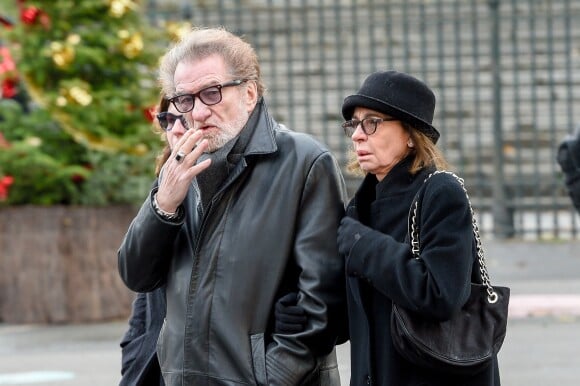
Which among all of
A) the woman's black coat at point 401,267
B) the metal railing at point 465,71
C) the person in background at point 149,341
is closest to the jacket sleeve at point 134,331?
the person in background at point 149,341

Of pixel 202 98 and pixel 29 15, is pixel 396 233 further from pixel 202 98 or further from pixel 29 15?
pixel 29 15

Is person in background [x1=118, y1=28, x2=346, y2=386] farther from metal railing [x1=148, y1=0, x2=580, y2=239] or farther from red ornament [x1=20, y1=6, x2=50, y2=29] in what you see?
metal railing [x1=148, y1=0, x2=580, y2=239]

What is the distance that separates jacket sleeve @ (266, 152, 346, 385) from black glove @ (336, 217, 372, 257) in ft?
0.22

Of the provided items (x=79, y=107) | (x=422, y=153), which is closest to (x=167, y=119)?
(x=422, y=153)

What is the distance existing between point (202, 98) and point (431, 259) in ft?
2.61

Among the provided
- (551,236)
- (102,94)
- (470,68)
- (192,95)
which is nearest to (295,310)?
(192,95)

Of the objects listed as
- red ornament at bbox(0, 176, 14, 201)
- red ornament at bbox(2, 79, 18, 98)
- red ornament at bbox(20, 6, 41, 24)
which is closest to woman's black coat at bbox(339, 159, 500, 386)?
red ornament at bbox(0, 176, 14, 201)

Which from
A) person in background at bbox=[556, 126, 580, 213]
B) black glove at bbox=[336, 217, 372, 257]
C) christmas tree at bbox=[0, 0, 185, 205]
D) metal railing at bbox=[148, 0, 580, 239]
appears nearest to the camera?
black glove at bbox=[336, 217, 372, 257]

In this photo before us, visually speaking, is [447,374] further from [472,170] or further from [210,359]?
[472,170]

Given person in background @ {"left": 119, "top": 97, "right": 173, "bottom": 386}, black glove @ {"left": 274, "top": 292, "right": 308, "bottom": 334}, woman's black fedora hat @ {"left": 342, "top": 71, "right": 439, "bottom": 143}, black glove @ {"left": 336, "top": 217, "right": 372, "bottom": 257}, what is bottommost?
person in background @ {"left": 119, "top": 97, "right": 173, "bottom": 386}

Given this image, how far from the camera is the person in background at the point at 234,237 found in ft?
12.5

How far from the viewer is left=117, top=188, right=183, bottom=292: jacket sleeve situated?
3.86 m

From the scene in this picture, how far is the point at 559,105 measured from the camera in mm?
15492

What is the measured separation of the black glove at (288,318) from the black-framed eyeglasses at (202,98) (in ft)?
1.96
